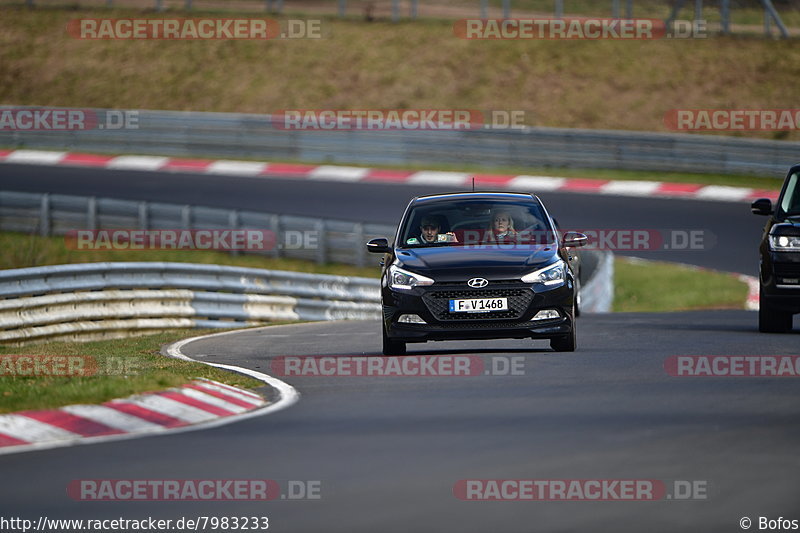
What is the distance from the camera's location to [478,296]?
12.9 metres

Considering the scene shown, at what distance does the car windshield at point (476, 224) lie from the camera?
14086mm

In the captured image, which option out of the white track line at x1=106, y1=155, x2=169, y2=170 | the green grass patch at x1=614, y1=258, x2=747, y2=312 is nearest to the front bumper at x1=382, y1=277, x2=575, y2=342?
the green grass patch at x1=614, y1=258, x2=747, y2=312

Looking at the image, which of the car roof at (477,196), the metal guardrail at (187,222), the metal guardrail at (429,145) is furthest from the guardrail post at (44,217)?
the car roof at (477,196)

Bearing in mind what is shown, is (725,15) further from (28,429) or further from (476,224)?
(28,429)

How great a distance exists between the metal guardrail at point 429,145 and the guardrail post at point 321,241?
9.86 meters

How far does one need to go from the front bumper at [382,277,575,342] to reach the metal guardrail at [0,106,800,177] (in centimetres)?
2104

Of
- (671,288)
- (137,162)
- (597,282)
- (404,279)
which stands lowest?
(671,288)

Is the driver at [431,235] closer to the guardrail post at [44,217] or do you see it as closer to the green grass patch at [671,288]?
the green grass patch at [671,288]

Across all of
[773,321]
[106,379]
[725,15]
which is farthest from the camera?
[725,15]

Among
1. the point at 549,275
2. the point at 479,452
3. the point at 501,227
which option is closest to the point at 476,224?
the point at 501,227

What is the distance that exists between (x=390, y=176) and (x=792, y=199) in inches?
832

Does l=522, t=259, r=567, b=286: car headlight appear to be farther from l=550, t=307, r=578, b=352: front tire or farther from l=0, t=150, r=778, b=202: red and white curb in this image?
l=0, t=150, r=778, b=202: red and white curb

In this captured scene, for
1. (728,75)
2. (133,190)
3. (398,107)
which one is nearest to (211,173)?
(133,190)

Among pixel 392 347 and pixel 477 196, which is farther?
pixel 477 196
